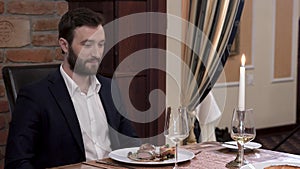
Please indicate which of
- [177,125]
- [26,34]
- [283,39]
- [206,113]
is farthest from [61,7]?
[283,39]

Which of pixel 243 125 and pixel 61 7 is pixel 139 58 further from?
pixel 243 125

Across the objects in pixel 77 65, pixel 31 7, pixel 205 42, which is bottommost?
pixel 77 65

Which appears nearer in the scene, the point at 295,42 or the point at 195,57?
the point at 195,57

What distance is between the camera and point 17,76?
234cm

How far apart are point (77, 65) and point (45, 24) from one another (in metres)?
0.58

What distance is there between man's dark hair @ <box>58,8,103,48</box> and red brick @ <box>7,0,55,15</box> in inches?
18.1

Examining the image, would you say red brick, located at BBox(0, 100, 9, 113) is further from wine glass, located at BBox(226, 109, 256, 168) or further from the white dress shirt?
wine glass, located at BBox(226, 109, 256, 168)

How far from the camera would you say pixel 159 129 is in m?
3.35

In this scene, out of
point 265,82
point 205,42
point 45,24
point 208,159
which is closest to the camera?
point 208,159

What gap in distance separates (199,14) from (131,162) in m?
1.34

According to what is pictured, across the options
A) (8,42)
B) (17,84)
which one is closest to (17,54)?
(8,42)

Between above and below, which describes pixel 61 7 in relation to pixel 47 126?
above

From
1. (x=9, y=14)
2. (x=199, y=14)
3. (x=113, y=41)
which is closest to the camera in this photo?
(x=9, y=14)

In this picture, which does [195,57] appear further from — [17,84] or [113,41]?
[17,84]
